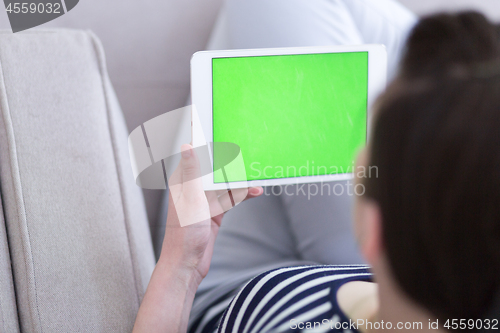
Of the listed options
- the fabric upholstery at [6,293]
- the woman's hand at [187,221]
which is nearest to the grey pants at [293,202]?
the woman's hand at [187,221]

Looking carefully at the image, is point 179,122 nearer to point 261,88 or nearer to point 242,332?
point 261,88

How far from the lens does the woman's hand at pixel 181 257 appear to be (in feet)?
1.62

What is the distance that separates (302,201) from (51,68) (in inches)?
19.0

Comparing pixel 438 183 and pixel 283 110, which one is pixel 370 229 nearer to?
pixel 438 183

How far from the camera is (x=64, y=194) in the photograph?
531 mm

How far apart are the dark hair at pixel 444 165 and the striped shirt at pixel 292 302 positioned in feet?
0.47

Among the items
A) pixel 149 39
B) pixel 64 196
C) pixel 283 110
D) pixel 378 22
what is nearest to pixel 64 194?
pixel 64 196

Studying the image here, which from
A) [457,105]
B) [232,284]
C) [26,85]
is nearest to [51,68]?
[26,85]

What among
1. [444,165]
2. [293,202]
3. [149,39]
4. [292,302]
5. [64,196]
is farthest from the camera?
[149,39]

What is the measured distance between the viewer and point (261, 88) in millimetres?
549

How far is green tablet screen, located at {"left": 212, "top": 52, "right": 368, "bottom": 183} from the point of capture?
1.78 feet

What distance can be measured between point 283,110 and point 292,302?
0.29 m

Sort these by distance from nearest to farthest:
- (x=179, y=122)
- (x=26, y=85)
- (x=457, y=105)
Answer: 1. (x=457, y=105)
2. (x=26, y=85)
3. (x=179, y=122)

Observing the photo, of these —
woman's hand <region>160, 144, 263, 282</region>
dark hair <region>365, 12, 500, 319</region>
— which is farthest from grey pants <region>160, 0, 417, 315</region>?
dark hair <region>365, 12, 500, 319</region>
